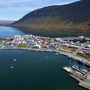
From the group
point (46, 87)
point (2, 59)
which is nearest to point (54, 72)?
point (46, 87)

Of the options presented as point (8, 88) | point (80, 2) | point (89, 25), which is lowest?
point (8, 88)

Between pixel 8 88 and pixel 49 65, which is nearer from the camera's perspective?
pixel 8 88

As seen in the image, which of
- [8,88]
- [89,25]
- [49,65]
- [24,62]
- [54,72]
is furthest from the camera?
[89,25]

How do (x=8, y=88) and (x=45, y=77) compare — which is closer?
(x=8, y=88)

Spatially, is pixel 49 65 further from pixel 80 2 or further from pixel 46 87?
pixel 80 2

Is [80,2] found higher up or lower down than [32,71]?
higher up

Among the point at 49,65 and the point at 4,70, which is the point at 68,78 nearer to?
the point at 49,65

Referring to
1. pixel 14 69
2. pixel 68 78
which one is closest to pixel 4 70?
pixel 14 69

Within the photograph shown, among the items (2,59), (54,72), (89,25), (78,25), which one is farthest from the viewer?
(78,25)

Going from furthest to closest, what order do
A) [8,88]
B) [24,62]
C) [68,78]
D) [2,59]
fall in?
[2,59] < [24,62] < [68,78] < [8,88]
